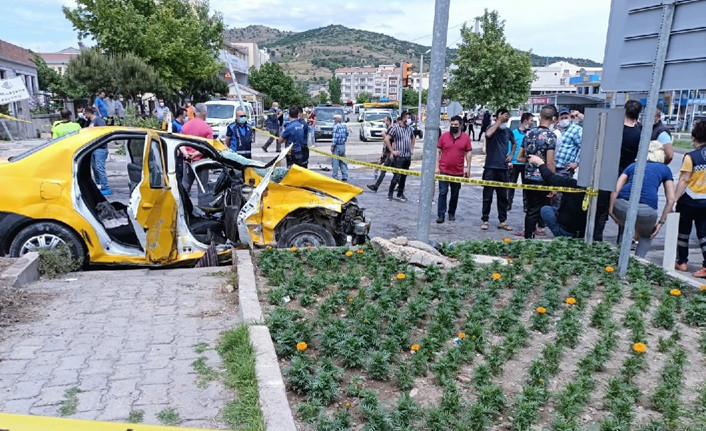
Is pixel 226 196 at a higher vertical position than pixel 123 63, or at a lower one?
lower

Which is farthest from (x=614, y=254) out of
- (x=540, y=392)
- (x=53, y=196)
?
(x=53, y=196)

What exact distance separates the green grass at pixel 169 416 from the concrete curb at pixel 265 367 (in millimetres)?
454

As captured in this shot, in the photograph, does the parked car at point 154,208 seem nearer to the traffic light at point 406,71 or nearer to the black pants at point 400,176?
the black pants at point 400,176

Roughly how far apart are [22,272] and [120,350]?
1967 millimetres

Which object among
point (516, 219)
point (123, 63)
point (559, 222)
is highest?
point (123, 63)

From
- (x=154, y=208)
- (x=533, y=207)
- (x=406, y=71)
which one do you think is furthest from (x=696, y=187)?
(x=406, y=71)

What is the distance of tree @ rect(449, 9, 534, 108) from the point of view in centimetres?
2703

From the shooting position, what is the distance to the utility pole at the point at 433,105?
575 centimetres

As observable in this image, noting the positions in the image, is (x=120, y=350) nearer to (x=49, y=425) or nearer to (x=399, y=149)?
(x=49, y=425)

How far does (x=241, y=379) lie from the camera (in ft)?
10.8

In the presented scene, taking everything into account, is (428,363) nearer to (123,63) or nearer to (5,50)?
(123,63)

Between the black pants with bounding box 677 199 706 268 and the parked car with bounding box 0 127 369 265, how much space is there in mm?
3716

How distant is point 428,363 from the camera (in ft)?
11.8

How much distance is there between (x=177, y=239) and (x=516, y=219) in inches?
252
